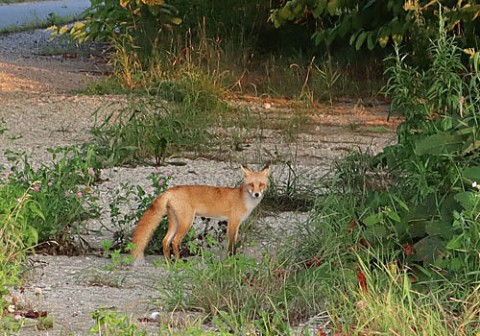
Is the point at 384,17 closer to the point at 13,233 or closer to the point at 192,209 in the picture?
the point at 192,209

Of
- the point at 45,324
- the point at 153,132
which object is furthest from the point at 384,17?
the point at 45,324

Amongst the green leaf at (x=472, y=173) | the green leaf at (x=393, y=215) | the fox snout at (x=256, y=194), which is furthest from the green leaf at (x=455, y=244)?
the fox snout at (x=256, y=194)

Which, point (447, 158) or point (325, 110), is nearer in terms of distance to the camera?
point (447, 158)

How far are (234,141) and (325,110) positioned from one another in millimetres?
2797

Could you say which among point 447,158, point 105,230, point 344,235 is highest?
point 447,158

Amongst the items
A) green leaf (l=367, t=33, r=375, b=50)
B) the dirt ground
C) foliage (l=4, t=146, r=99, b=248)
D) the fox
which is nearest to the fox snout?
the fox

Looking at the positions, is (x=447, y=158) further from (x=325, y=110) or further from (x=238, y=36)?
(x=238, y=36)

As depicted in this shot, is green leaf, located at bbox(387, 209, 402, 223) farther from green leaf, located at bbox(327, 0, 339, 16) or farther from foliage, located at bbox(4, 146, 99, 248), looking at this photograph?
green leaf, located at bbox(327, 0, 339, 16)

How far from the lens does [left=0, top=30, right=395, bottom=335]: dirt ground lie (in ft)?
18.0

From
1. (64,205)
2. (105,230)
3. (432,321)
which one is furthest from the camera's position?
(105,230)

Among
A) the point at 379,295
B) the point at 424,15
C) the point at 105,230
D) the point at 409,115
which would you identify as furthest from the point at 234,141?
the point at 379,295

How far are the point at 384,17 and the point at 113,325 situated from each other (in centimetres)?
786

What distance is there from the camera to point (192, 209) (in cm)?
680

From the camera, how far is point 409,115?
603 centimetres
